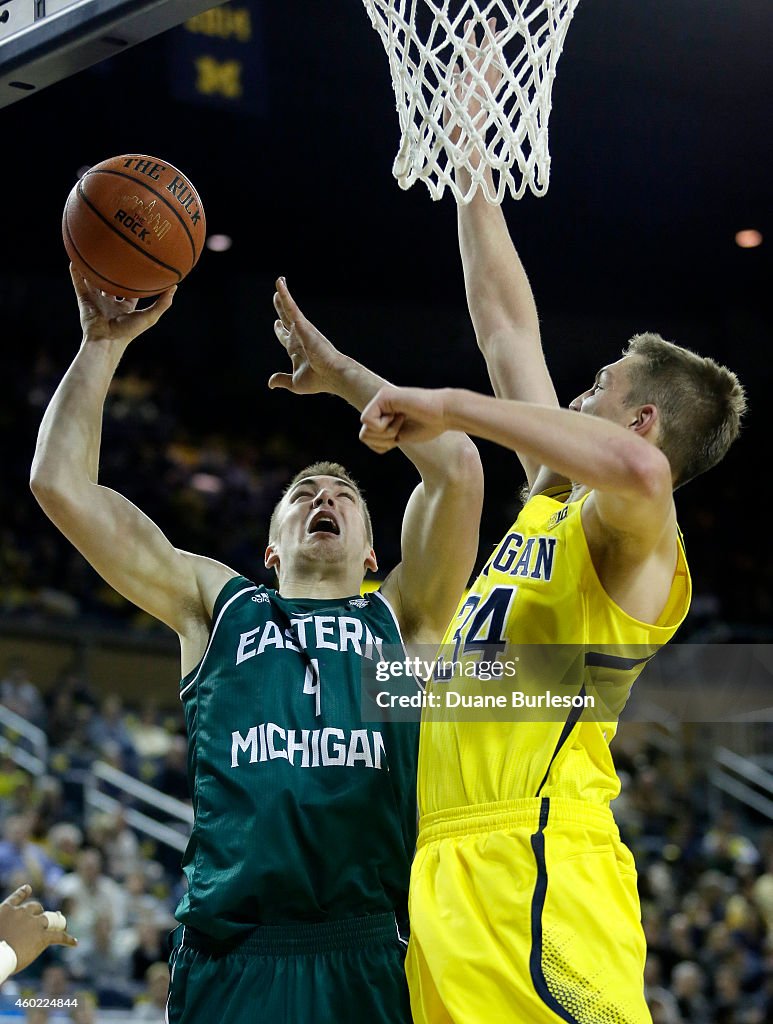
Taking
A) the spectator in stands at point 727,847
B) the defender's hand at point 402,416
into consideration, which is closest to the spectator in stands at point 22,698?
the spectator in stands at point 727,847

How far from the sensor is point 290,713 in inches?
128

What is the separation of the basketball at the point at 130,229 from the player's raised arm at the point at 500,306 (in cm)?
78

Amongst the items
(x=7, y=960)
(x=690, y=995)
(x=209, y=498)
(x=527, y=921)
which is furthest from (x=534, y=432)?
(x=209, y=498)

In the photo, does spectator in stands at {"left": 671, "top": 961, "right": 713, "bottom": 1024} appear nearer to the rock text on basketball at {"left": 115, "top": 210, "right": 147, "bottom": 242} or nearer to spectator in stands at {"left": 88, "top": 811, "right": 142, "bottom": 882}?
spectator in stands at {"left": 88, "top": 811, "right": 142, "bottom": 882}

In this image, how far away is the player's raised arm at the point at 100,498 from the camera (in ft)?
A: 11.1

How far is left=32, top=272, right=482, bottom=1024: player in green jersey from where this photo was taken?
3111mm

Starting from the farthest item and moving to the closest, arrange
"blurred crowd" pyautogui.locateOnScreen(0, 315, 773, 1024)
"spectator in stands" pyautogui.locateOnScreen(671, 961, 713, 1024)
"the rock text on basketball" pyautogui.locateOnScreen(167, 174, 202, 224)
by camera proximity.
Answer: "spectator in stands" pyautogui.locateOnScreen(671, 961, 713, 1024)
"blurred crowd" pyautogui.locateOnScreen(0, 315, 773, 1024)
"the rock text on basketball" pyautogui.locateOnScreen(167, 174, 202, 224)

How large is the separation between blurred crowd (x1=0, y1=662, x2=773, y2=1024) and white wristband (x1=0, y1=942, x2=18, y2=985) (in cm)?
413

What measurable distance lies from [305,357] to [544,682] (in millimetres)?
1092

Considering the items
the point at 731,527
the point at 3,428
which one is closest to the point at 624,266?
the point at 731,527

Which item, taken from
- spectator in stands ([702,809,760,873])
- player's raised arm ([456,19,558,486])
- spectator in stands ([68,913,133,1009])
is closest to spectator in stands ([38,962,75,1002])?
spectator in stands ([68,913,133,1009])

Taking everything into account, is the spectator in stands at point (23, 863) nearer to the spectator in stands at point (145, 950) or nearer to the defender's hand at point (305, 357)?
the spectator in stands at point (145, 950)

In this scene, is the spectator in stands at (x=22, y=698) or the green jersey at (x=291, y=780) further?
the spectator in stands at (x=22, y=698)

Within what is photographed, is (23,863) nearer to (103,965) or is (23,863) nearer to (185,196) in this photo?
(103,965)
